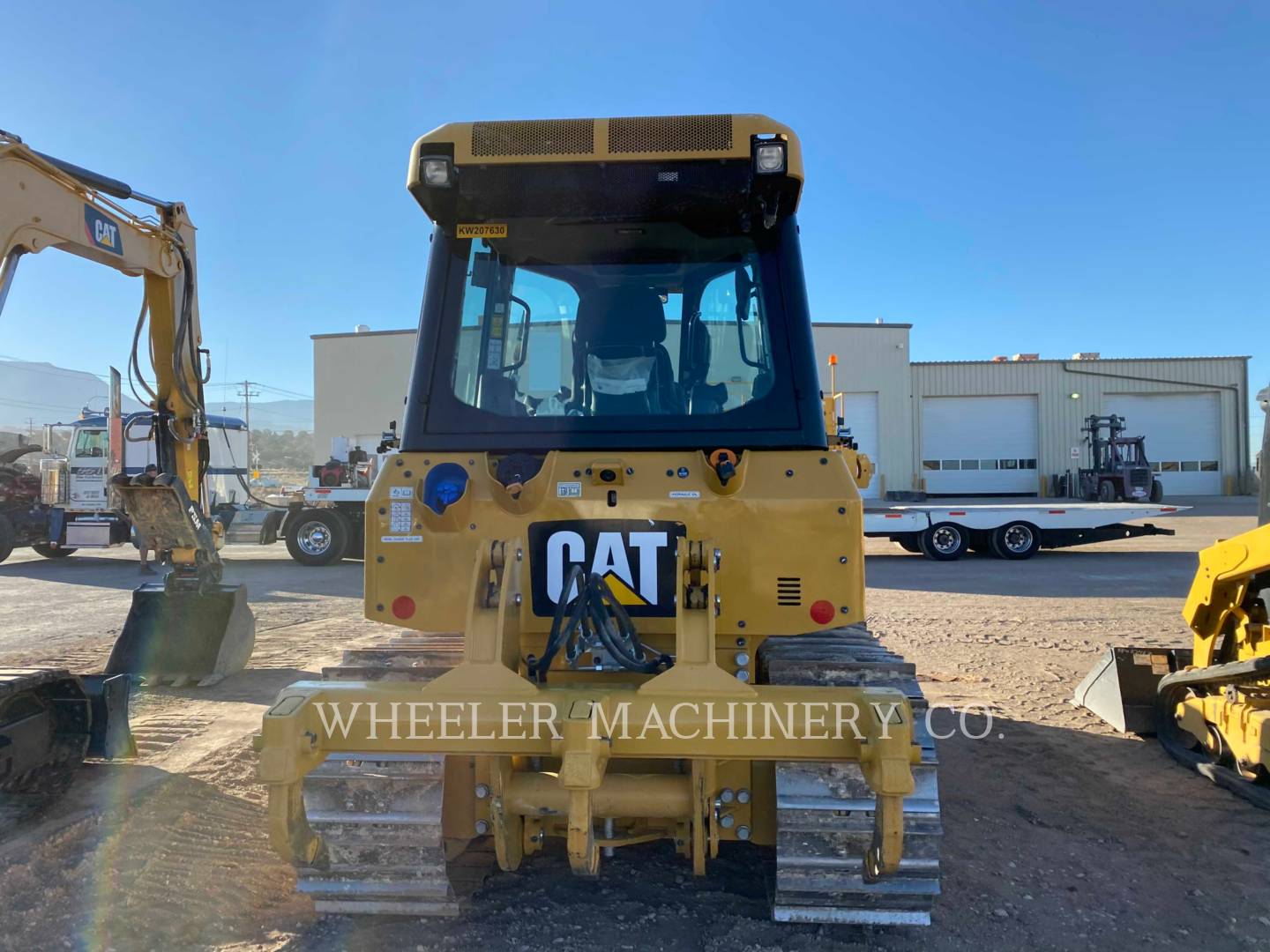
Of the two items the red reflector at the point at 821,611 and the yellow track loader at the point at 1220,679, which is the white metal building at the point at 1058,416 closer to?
the yellow track loader at the point at 1220,679

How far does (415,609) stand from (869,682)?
157 cm

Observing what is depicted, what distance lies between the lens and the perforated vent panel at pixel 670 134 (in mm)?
3000

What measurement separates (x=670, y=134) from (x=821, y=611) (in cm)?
174

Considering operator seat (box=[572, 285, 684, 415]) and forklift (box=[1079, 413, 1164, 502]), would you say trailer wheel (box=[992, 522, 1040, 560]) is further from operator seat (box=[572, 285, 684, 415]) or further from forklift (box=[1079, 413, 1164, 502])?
operator seat (box=[572, 285, 684, 415])

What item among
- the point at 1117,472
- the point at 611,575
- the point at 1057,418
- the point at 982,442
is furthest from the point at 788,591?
the point at 1057,418

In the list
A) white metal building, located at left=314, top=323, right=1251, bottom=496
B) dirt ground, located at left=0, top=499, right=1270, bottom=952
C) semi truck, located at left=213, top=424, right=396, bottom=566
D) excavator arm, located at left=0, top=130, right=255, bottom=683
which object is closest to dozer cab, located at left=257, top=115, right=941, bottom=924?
dirt ground, located at left=0, top=499, right=1270, bottom=952

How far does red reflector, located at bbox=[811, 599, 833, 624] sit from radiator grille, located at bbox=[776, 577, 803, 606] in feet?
0.18

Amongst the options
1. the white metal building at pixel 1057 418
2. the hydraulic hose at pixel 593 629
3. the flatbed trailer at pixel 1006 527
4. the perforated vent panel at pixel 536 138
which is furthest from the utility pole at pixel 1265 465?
the white metal building at pixel 1057 418

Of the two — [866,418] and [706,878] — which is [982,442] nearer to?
[866,418]

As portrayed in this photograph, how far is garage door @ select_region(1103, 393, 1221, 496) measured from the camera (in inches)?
1329

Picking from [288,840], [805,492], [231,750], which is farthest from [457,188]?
[231,750]

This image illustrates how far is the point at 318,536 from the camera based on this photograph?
612 inches
